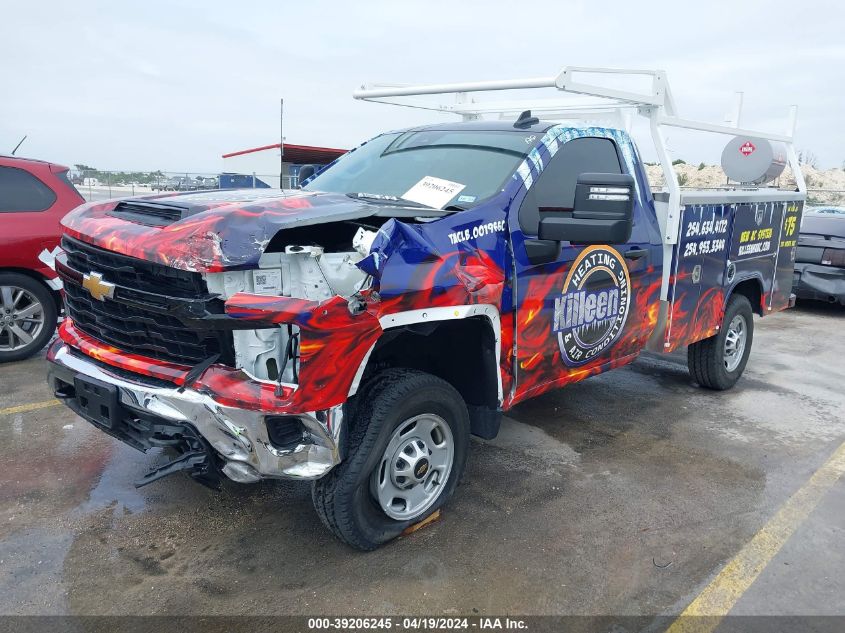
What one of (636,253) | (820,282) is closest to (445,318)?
(636,253)

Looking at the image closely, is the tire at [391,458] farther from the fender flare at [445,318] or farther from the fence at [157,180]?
the fence at [157,180]

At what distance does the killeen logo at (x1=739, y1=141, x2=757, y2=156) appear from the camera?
6.53 meters

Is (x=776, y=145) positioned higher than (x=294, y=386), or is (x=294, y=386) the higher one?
(x=776, y=145)

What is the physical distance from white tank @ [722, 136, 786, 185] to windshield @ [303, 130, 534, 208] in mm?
3772

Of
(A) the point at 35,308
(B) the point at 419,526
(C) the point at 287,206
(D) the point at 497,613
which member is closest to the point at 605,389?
(B) the point at 419,526

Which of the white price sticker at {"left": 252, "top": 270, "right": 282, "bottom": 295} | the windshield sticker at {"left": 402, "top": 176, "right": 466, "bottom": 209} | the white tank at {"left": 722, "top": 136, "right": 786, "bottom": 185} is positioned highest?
the white tank at {"left": 722, "top": 136, "right": 786, "bottom": 185}

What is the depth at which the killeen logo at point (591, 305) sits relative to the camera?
372 cm

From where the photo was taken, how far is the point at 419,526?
336 centimetres

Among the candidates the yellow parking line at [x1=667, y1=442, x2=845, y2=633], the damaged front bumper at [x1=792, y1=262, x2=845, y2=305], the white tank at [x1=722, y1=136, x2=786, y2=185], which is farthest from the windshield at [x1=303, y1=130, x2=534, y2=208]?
the damaged front bumper at [x1=792, y1=262, x2=845, y2=305]

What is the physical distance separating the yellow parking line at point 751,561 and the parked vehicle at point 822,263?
6.25 meters

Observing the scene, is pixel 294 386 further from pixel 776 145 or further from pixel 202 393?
pixel 776 145

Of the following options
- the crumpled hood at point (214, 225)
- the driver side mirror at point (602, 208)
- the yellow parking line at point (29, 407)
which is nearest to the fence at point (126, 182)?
the yellow parking line at point (29, 407)

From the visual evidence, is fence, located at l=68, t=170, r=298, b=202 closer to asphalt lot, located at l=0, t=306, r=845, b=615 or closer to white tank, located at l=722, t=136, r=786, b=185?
white tank, located at l=722, t=136, r=786, b=185

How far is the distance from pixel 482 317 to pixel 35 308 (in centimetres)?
456
